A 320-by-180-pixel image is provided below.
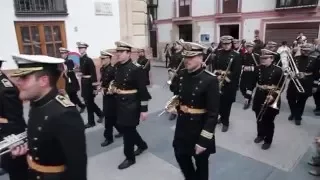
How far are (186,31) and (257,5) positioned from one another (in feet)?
19.6

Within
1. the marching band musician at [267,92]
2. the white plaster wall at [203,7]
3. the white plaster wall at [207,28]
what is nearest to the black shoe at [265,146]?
the marching band musician at [267,92]

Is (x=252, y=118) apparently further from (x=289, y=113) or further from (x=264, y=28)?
(x=264, y=28)

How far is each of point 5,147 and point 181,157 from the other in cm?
180

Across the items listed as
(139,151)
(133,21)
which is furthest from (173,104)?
(133,21)

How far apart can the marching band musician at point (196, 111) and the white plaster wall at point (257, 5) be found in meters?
13.1

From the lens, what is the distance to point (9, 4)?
718cm

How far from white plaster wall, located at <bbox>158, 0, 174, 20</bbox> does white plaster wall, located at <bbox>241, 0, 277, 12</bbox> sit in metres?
6.15

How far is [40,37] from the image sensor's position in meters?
7.85

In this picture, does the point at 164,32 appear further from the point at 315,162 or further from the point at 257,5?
the point at 315,162

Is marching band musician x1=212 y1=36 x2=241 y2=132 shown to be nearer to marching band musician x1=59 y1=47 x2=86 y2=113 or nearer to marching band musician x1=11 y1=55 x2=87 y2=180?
marching band musician x1=59 y1=47 x2=86 y2=113

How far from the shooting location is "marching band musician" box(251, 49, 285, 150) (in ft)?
14.5

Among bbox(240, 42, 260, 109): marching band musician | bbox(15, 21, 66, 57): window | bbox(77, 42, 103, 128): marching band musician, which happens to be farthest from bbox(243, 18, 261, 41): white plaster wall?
bbox(77, 42, 103, 128): marching band musician

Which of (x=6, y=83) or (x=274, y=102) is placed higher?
(x=6, y=83)

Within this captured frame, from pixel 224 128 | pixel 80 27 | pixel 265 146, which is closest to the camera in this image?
pixel 265 146
